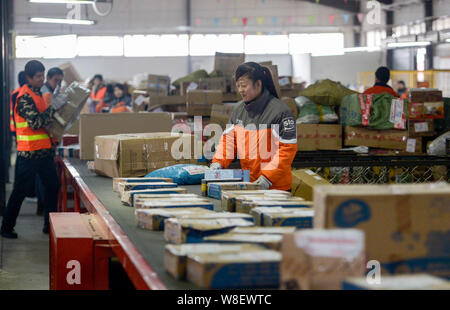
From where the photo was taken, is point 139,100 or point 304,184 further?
point 139,100

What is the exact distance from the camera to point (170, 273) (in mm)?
2123

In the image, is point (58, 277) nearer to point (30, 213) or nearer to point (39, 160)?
point (39, 160)

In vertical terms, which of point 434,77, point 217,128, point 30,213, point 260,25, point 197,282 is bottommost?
point 30,213

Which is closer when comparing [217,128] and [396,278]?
[396,278]

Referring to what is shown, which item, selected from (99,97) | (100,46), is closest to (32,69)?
(99,97)

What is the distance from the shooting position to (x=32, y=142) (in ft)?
22.0

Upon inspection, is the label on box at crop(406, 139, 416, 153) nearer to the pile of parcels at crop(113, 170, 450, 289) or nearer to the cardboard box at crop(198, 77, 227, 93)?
the cardboard box at crop(198, 77, 227, 93)

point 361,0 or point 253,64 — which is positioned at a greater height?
point 361,0

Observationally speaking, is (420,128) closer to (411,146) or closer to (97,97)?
(411,146)

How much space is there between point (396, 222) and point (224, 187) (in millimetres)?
1812

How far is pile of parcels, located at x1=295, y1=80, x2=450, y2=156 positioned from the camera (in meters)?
6.93

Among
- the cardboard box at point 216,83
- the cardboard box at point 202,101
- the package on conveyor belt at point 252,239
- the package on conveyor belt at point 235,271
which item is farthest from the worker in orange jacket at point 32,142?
the package on conveyor belt at point 235,271

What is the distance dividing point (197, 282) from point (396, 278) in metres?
0.58

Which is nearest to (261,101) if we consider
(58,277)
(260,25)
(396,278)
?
(58,277)
